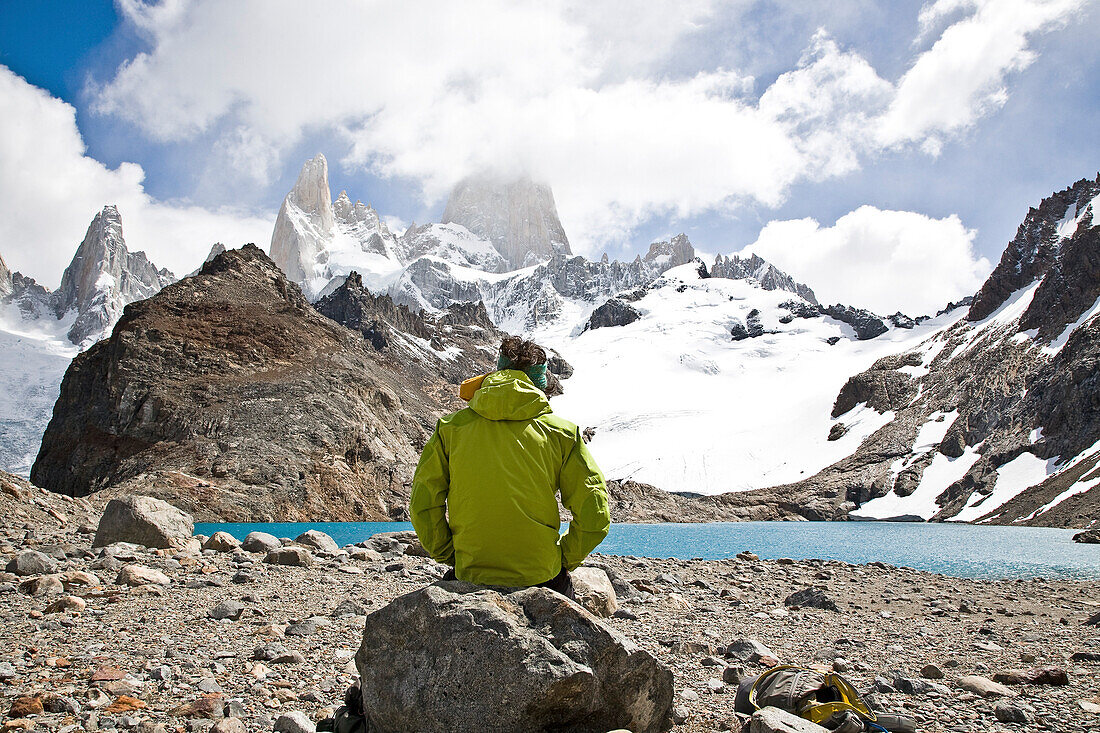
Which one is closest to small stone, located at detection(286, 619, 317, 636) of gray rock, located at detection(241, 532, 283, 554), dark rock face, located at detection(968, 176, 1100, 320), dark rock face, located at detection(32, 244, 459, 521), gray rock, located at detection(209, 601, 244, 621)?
gray rock, located at detection(209, 601, 244, 621)

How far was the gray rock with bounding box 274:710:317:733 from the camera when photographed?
397 centimetres

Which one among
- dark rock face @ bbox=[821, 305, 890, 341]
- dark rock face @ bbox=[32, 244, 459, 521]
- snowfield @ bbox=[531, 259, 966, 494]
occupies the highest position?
dark rock face @ bbox=[821, 305, 890, 341]

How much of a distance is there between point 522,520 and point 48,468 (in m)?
66.8

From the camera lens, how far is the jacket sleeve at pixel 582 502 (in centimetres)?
420

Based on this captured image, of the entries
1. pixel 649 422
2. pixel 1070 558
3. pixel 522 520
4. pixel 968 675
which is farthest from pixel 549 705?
pixel 649 422

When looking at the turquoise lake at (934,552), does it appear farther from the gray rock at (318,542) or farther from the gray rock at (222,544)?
the gray rock at (222,544)

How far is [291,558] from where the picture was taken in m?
12.5

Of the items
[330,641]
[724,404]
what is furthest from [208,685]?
[724,404]

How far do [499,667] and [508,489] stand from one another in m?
1.04

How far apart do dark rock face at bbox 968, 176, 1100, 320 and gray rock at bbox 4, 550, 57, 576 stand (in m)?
152

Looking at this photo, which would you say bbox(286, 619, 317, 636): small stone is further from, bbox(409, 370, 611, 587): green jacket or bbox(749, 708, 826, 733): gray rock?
bbox(749, 708, 826, 733): gray rock

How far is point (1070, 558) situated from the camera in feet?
94.6

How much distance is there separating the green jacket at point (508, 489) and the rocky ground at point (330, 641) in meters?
1.55

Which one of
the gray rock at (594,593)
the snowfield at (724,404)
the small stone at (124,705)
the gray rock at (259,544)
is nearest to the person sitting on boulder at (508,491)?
the small stone at (124,705)
